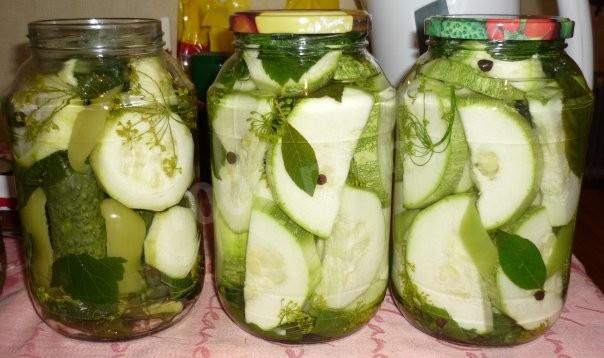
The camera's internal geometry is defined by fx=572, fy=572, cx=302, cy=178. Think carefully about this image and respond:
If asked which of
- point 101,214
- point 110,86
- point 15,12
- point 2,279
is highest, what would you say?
point 15,12

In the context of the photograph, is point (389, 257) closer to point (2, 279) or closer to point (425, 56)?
point (425, 56)

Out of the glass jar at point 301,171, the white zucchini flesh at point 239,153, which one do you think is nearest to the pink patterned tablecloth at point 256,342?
the glass jar at point 301,171

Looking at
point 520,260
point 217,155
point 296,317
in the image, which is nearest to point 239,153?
point 217,155

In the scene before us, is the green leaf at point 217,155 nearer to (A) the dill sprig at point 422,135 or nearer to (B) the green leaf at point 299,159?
(B) the green leaf at point 299,159

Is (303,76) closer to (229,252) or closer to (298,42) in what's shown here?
(298,42)

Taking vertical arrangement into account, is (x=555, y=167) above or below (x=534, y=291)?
above

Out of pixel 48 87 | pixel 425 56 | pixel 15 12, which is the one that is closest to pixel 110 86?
pixel 48 87

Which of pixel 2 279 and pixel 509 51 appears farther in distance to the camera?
pixel 2 279
